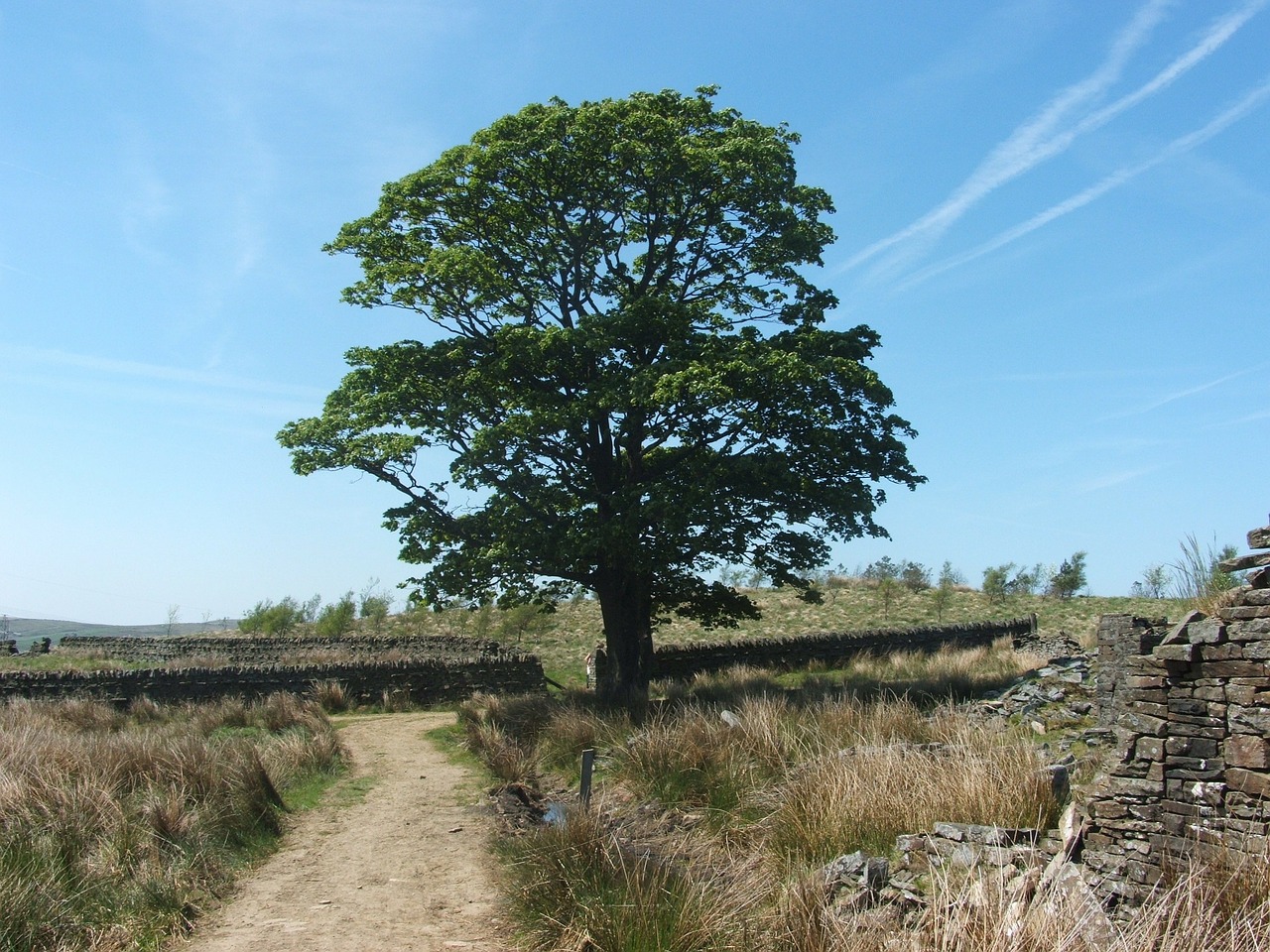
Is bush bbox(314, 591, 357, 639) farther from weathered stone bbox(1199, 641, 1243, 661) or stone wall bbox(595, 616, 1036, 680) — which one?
weathered stone bbox(1199, 641, 1243, 661)

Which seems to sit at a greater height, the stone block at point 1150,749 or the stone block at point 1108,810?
the stone block at point 1150,749

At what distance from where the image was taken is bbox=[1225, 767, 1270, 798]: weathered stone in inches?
251

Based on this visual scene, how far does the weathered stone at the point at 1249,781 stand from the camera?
6.37 meters

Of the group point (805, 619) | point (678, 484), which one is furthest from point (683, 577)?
point (805, 619)

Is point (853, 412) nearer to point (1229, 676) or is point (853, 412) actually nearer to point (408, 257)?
point (408, 257)

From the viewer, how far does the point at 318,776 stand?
13.9 meters

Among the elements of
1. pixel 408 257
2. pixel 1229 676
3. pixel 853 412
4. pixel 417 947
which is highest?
pixel 408 257

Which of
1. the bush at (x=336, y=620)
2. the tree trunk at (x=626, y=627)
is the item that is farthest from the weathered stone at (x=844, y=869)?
the bush at (x=336, y=620)

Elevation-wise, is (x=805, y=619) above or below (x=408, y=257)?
below

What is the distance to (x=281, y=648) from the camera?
3662cm

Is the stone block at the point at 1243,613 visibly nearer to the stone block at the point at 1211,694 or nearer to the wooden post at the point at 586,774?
the stone block at the point at 1211,694

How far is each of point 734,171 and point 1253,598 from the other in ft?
44.7

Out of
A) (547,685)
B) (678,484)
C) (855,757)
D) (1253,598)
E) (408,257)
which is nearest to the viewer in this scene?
(1253,598)

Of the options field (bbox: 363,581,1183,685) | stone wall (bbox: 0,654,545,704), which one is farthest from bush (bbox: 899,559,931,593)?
stone wall (bbox: 0,654,545,704)
